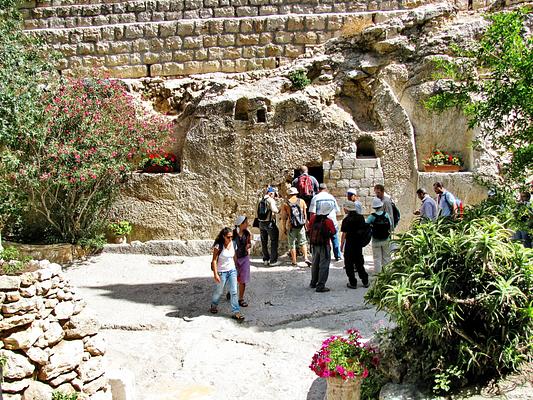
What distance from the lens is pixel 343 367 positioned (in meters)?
4.98

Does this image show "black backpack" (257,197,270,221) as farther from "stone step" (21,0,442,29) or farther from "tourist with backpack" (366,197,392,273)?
→ "stone step" (21,0,442,29)

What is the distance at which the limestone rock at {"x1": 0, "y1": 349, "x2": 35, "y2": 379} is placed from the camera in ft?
17.2

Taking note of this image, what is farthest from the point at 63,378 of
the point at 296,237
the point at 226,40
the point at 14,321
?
the point at 226,40

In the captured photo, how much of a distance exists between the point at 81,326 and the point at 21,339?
2.20 feet

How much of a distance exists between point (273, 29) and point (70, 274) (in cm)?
749

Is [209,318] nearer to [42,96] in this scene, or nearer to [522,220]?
[522,220]

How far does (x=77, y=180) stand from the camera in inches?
403

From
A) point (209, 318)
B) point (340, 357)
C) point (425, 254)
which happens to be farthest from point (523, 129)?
point (209, 318)

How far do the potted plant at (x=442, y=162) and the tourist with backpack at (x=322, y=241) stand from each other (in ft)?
12.1

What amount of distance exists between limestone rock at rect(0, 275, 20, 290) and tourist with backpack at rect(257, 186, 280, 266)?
201 inches

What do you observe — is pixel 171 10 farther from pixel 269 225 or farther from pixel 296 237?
pixel 296 237

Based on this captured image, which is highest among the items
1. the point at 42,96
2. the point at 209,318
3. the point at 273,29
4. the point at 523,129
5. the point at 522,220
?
the point at 273,29

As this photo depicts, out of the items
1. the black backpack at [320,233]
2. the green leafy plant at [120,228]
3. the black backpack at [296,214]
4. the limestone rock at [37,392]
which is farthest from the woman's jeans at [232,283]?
the green leafy plant at [120,228]

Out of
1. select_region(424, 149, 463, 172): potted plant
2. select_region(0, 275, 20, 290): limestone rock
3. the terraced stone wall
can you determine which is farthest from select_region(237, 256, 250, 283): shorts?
the terraced stone wall
